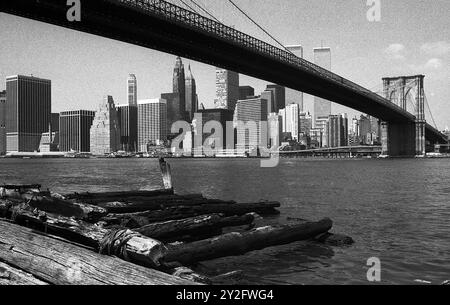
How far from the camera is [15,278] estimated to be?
5.43m

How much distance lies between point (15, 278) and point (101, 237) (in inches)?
70.1

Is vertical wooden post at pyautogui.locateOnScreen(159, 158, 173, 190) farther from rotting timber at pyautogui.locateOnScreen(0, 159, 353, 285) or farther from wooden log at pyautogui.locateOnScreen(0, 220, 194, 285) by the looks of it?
wooden log at pyautogui.locateOnScreen(0, 220, 194, 285)

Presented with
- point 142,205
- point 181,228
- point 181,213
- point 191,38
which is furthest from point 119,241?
point 191,38

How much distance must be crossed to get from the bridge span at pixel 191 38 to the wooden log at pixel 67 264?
42472mm

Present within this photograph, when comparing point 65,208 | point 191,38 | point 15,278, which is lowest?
point 15,278

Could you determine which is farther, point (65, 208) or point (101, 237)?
point (65, 208)

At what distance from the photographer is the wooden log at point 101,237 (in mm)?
6242

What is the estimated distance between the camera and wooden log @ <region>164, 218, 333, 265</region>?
7.87 meters

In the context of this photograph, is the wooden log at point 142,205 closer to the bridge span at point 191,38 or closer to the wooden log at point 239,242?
the wooden log at point 239,242

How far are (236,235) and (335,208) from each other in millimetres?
11554

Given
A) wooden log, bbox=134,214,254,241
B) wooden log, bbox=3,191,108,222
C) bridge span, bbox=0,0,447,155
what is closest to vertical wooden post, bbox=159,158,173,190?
wooden log, bbox=134,214,254,241

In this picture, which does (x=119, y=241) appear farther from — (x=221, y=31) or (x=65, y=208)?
(x=221, y=31)

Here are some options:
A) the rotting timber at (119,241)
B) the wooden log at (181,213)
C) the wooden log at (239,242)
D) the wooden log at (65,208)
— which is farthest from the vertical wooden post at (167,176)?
the wooden log at (65,208)

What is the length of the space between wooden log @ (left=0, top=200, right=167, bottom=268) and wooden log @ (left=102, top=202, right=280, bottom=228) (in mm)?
1286
